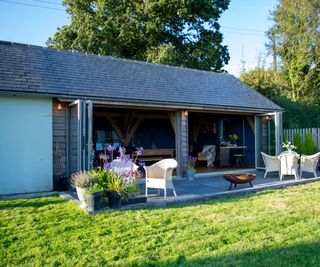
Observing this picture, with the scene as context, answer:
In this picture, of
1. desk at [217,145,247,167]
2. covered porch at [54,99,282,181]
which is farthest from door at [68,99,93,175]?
desk at [217,145,247,167]

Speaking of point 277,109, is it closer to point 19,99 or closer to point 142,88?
point 142,88

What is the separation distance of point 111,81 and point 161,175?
3996 mm

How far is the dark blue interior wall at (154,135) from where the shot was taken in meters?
13.8

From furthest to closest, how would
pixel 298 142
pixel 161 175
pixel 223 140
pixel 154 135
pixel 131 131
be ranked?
pixel 154 135 → pixel 223 140 → pixel 131 131 → pixel 298 142 → pixel 161 175

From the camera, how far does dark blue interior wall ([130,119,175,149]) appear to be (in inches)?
542

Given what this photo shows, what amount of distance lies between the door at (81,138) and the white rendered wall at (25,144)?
0.56 m

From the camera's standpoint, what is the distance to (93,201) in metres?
5.01

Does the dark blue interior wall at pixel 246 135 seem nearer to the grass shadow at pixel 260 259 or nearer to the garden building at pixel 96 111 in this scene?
the garden building at pixel 96 111

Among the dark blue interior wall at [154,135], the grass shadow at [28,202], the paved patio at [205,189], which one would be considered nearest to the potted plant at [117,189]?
the paved patio at [205,189]

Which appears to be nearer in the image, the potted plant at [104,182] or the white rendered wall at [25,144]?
the potted plant at [104,182]

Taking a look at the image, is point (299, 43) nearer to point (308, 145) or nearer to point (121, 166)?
point (308, 145)

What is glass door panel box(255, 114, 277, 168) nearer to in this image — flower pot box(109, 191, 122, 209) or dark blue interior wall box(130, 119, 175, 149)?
dark blue interior wall box(130, 119, 175, 149)

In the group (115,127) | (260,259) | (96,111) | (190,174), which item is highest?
(96,111)

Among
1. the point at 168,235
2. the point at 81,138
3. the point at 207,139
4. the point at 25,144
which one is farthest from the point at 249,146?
the point at 168,235
